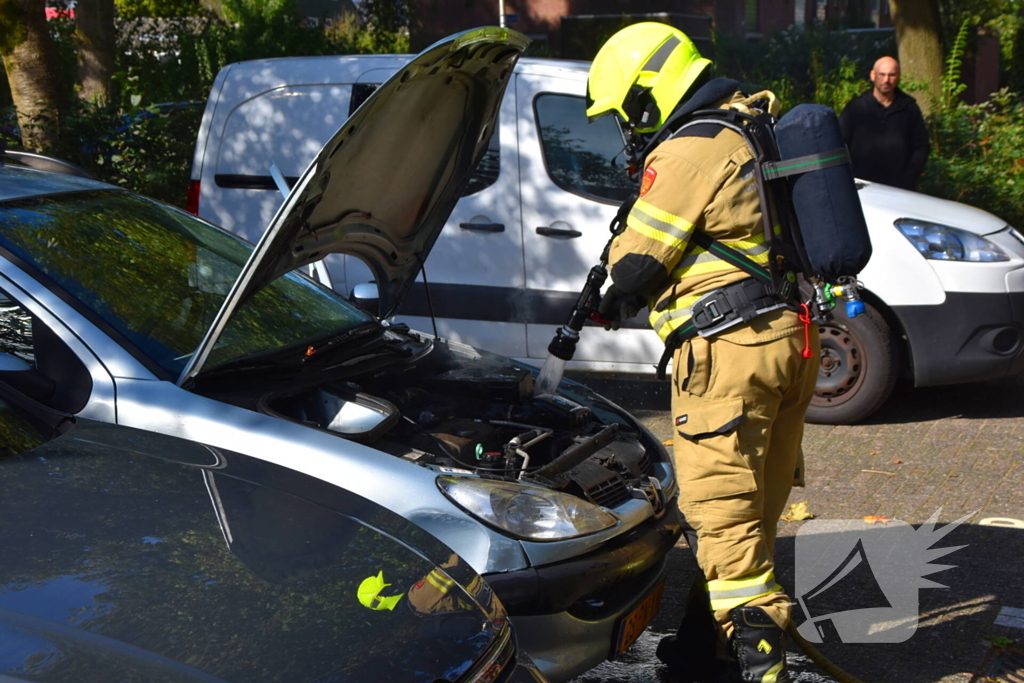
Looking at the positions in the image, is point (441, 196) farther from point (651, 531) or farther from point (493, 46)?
point (651, 531)

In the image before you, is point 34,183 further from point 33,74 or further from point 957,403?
point 957,403

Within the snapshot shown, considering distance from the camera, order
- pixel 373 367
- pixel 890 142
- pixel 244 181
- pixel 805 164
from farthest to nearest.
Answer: pixel 890 142 < pixel 244 181 < pixel 373 367 < pixel 805 164

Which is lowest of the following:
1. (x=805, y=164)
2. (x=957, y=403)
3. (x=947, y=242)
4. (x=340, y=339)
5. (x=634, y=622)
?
(x=957, y=403)

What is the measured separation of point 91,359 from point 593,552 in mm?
1533

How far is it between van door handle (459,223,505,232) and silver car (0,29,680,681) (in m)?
1.78

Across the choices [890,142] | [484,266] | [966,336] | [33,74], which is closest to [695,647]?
[966,336]

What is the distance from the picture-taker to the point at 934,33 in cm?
986

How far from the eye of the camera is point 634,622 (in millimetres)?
2943

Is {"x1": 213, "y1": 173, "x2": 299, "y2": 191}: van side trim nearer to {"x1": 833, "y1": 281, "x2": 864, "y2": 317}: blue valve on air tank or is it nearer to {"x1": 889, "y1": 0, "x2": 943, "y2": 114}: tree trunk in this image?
{"x1": 833, "y1": 281, "x2": 864, "y2": 317}: blue valve on air tank

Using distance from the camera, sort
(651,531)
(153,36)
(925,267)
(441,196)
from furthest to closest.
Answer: (153,36)
(925,267)
(441,196)
(651,531)

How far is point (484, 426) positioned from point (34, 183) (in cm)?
184

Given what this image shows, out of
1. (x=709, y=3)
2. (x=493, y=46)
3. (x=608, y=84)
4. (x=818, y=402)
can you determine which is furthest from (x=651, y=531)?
(x=709, y=3)

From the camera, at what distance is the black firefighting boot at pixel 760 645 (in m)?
2.98

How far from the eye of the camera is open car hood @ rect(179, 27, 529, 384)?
2.96m
